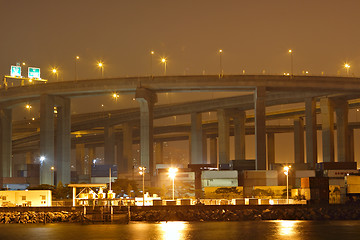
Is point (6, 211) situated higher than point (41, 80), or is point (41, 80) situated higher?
point (41, 80)

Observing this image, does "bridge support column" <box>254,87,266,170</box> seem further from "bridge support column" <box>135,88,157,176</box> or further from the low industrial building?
the low industrial building

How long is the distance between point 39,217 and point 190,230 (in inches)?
983

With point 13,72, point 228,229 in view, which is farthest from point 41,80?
point 228,229

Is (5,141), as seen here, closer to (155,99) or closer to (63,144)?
(63,144)

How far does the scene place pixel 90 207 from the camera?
84500mm

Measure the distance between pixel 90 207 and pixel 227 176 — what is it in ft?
192

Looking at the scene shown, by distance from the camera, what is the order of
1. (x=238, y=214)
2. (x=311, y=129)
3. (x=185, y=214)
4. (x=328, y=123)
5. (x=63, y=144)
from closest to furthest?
1. (x=185, y=214)
2. (x=238, y=214)
3. (x=63, y=144)
4. (x=311, y=129)
5. (x=328, y=123)

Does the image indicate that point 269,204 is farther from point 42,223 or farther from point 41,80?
point 41,80

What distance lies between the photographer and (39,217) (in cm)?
8362

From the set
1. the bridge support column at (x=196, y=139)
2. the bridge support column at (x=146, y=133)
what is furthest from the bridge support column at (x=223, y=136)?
the bridge support column at (x=146, y=133)

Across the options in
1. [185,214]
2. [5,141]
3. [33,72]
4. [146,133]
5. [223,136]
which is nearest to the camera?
[185,214]

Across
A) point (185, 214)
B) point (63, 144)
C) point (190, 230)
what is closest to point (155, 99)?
point (63, 144)

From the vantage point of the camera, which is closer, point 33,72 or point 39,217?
point 39,217

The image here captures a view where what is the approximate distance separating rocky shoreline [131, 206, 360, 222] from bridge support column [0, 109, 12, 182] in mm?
85661
